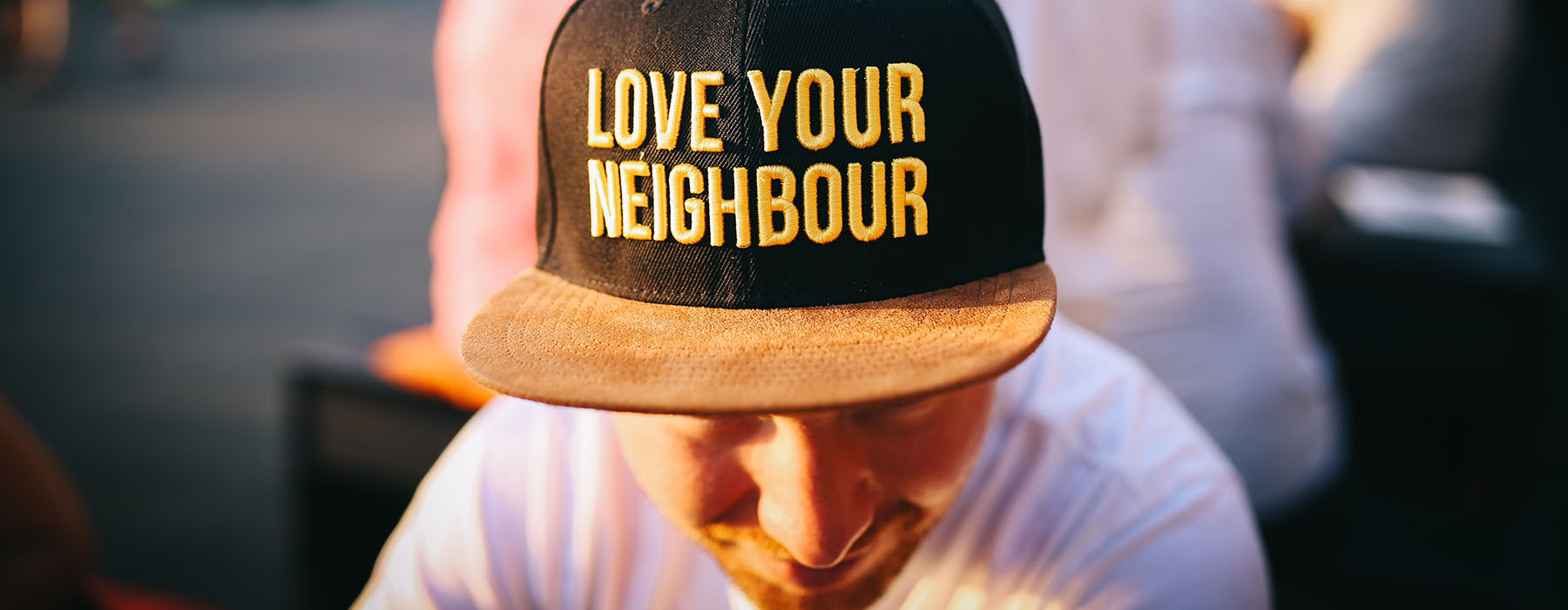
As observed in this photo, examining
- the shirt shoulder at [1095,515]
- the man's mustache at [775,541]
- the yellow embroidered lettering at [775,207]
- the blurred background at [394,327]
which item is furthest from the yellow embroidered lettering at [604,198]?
the blurred background at [394,327]

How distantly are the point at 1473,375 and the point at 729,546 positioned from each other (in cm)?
228

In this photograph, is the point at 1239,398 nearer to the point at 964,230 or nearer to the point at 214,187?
the point at 964,230

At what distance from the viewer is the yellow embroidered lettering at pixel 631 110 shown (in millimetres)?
877

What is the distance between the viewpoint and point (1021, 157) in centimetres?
96

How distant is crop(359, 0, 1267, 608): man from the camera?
84cm

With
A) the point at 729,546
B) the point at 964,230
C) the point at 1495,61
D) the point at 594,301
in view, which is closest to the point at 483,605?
the point at 729,546

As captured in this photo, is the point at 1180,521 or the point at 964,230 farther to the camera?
the point at 1180,521

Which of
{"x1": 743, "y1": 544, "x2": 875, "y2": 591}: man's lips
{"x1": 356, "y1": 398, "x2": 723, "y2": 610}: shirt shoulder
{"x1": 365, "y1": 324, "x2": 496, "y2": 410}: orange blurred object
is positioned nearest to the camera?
{"x1": 743, "y1": 544, "x2": 875, "y2": 591}: man's lips

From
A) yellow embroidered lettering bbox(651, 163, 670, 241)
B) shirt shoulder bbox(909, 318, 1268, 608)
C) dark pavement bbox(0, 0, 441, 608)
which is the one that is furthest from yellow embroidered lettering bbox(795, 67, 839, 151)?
dark pavement bbox(0, 0, 441, 608)

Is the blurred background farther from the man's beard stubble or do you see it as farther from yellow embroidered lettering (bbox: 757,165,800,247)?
yellow embroidered lettering (bbox: 757,165,800,247)

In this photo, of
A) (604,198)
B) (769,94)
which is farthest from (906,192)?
(604,198)

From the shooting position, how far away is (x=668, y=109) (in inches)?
34.1

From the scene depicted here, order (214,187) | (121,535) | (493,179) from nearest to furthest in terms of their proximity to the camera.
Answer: (493,179) < (121,535) < (214,187)

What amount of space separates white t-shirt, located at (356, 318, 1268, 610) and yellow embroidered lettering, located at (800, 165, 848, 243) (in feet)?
1.40
